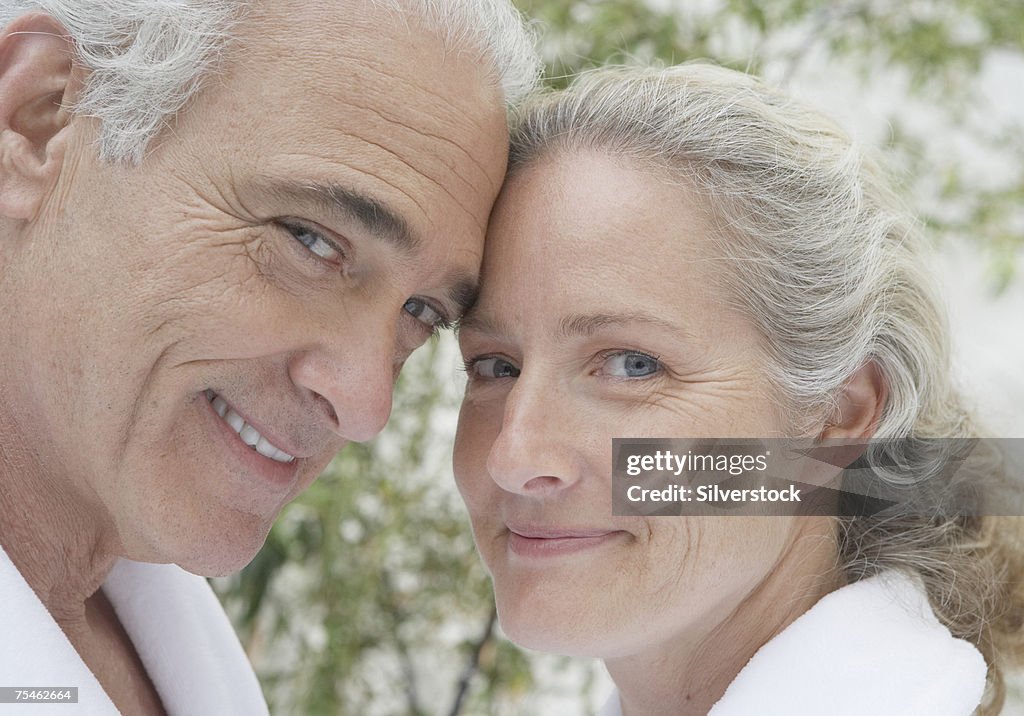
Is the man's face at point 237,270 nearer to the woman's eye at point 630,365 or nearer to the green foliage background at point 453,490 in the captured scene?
the woman's eye at point 630,365

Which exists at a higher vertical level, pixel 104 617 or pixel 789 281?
pixel 789 281

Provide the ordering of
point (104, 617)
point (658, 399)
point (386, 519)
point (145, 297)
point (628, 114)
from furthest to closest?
point (386, 519) < point (104, 617) < point (628, 114) < point (658, 399) < point (145, 297)

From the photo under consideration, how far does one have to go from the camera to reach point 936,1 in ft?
10.8

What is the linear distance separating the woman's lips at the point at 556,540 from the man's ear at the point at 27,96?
0.87 m

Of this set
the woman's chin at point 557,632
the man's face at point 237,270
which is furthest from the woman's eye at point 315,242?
the woman's chin at point 557,632

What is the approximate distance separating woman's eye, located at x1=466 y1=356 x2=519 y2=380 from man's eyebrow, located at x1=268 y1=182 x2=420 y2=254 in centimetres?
33

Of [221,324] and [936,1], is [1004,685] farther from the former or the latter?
[936,1]

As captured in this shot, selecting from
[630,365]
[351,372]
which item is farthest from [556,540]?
[351,372]

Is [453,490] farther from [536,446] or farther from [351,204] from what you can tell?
[351,204]

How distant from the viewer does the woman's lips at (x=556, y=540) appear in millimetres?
1678

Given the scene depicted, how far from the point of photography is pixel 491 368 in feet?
6.22

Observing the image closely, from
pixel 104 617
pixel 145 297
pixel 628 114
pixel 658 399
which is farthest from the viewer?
pixel 104 617

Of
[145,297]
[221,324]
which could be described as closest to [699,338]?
[221,324]

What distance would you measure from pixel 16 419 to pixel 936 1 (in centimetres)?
279
